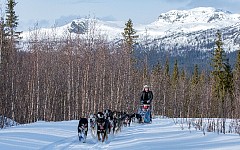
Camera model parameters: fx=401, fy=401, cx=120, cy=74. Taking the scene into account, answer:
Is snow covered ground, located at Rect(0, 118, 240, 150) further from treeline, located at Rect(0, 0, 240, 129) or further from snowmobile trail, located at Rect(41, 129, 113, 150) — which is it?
treeline, located at Rect(0, 0, 240, 129)

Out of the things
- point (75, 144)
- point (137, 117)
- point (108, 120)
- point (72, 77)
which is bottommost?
point (75, 144)

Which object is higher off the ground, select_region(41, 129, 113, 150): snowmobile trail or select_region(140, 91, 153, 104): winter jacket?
select_region(140, 91, 153, 104): winter jacket

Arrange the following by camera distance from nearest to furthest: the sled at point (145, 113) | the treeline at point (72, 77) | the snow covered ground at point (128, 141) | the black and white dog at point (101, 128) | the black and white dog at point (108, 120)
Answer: the snow covered ground at point (128, 141) → the black and white dog at point (101, 128) → the black and white dog at point (108, 120) → the sled at point (145, 113) → the treeline at point (72, 77)

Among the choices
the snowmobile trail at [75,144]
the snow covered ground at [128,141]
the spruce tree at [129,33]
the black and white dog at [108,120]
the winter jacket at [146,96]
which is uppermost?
the spruce tree at [129,33]

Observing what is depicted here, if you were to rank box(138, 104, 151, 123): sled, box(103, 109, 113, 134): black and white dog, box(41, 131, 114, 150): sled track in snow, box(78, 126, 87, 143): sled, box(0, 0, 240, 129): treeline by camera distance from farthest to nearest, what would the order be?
box(0, 0, 240, 129): treeline
box(138, 104, 151, 123): sled
box(103, 109, 113, 134): black and white dog
box(78, 126, 87, 143): sled
box(41, 131, 114, 150): sled track in snow

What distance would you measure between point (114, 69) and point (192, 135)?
2666cm

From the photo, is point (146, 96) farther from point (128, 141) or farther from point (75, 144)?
point (75, 144)

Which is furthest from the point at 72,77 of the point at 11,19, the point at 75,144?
the point at 75,144

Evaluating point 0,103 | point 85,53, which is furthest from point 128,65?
point 0,103

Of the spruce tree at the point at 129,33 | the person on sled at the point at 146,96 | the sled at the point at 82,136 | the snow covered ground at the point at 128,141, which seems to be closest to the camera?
the snow covered ground at the point at 128,141

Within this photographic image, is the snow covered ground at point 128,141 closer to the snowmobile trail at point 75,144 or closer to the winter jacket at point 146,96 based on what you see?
the snowmobile trail at point 75,144

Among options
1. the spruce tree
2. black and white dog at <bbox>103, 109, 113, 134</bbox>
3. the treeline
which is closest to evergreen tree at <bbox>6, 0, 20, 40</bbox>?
the treeline

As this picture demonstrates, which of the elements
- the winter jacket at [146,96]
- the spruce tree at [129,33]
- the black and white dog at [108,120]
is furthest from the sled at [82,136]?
the spruce tree at [129,33]

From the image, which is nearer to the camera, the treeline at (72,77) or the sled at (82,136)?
the sled at (82,136)
